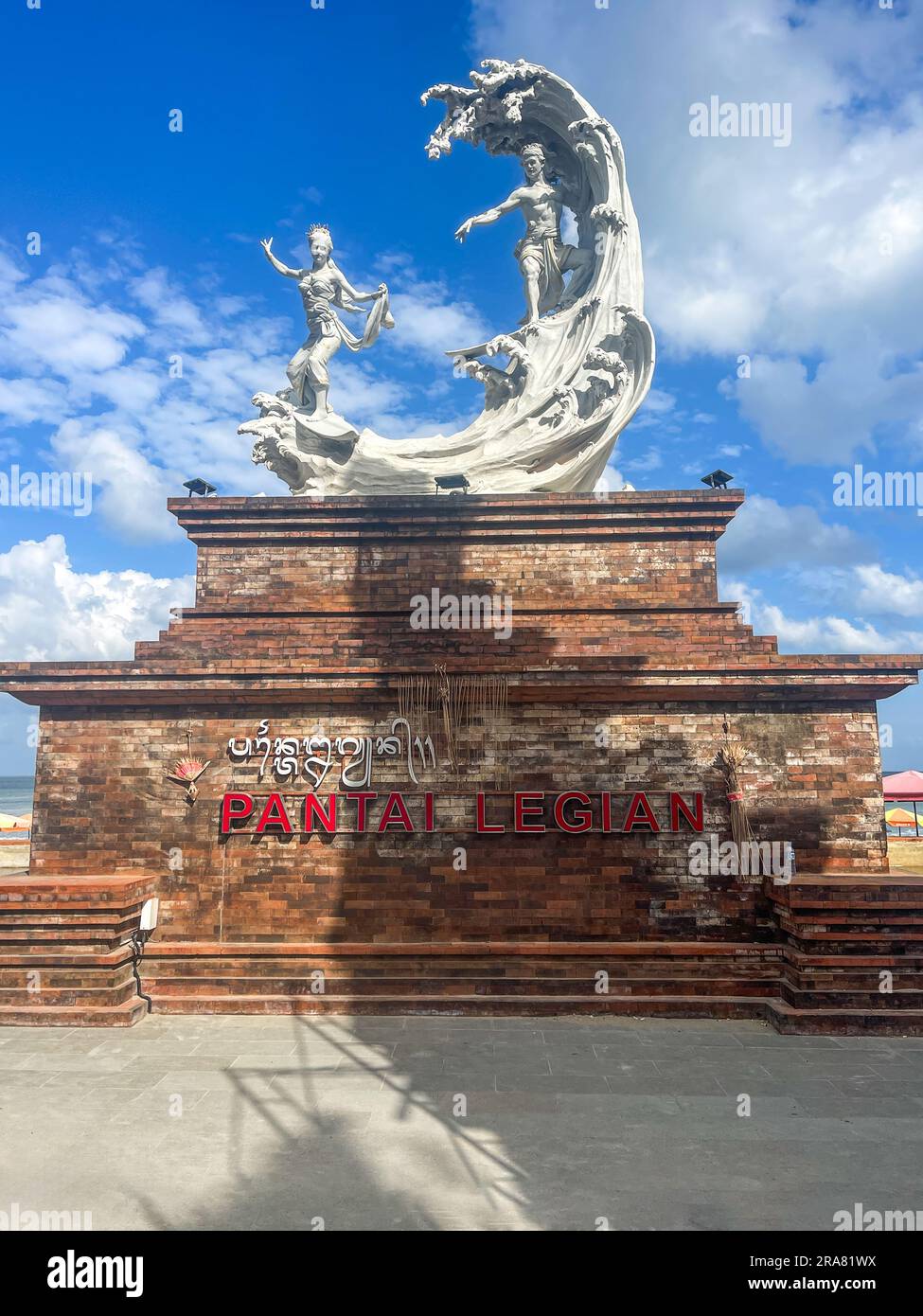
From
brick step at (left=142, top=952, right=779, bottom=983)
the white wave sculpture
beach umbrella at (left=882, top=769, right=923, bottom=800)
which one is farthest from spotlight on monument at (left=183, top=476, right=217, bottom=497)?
beach umbrella at (left=882, top=769, right=923, bottom=800)

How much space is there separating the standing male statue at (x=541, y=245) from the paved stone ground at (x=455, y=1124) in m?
12.3

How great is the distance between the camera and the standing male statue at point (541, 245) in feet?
49.9

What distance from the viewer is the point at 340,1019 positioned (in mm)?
9898

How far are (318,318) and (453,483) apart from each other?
167 inches

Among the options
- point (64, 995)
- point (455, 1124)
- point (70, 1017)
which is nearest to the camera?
point (455, 1124)

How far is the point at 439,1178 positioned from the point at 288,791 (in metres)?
5.54

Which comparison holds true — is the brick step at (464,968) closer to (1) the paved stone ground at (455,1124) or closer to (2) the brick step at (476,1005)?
(2) the brick step at (476,1005)

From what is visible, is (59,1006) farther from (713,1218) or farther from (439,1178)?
(713,1218)

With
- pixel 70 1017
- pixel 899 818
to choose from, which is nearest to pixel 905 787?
pixel 899 818

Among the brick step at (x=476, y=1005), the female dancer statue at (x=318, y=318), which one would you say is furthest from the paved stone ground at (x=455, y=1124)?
the female dancer statue at (x=318, y=318)

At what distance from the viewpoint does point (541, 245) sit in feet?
50.2

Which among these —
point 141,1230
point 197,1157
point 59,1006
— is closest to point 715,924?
point 197,1157

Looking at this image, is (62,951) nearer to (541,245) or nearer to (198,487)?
(198,487)

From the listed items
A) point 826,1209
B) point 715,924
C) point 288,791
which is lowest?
point 826,1209
